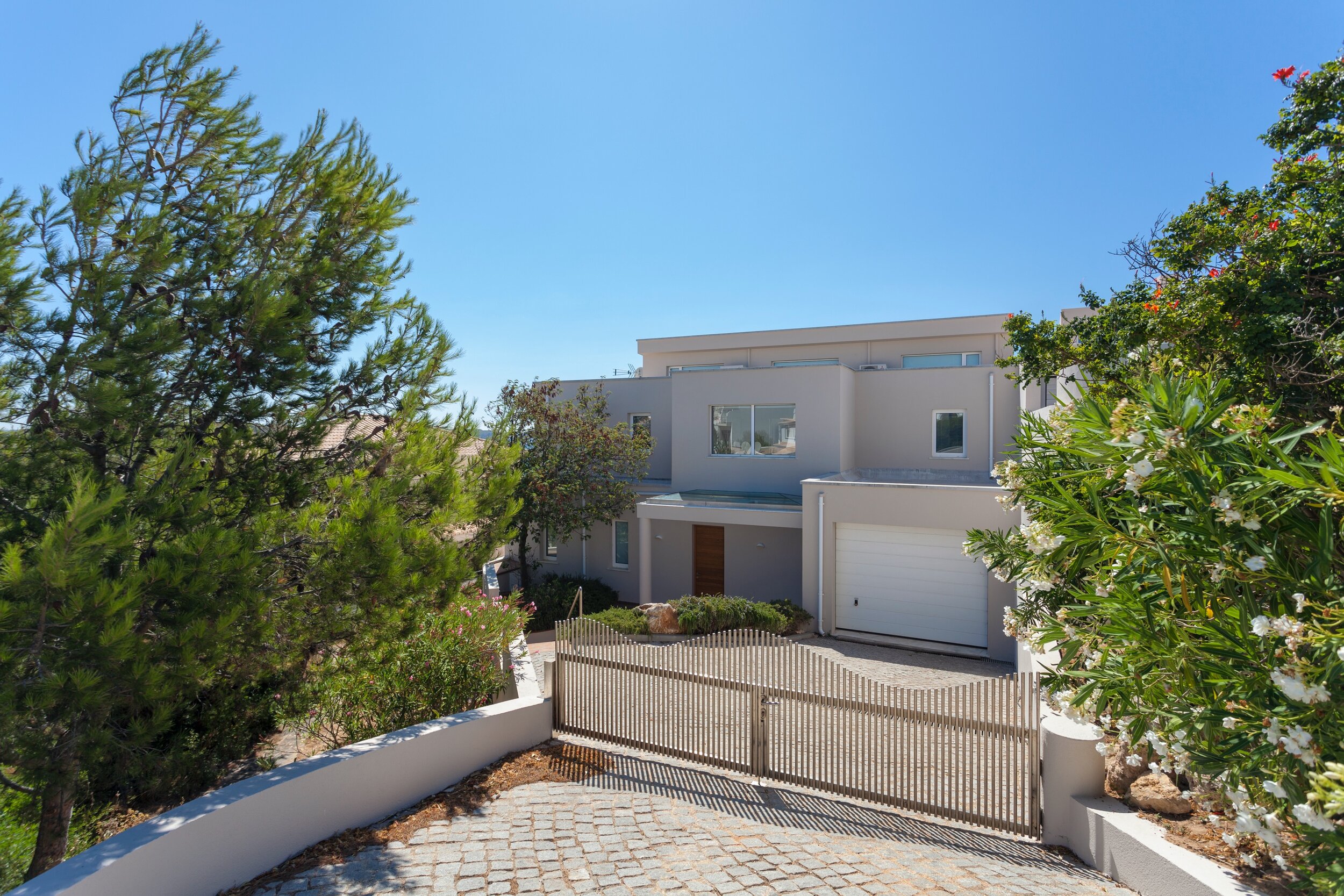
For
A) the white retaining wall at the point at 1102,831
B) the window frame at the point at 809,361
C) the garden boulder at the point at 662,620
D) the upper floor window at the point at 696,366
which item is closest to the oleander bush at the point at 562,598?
the garden boulder at the point at 662,620

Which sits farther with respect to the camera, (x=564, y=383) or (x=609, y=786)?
(x=564, y=383)

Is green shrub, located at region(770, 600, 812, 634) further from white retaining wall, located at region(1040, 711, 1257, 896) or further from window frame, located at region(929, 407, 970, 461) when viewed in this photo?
white retaining wall, located at region(1040, 711, 1257, 896)

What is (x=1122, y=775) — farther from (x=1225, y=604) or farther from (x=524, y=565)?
(x=524, y=565)

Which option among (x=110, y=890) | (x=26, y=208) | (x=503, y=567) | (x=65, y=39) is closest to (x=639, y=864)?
(x=110, y=890)

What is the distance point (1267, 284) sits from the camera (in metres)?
6.48

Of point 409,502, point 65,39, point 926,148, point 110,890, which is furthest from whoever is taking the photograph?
point 926,148

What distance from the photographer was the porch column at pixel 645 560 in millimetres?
17359

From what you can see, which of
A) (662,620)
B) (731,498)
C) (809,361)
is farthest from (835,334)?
(662,620)

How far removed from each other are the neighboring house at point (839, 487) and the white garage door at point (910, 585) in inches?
1.1

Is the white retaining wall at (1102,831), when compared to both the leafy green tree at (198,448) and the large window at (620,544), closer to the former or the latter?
the leafy green tree at (198,448)

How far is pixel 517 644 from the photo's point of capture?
33.7 feet

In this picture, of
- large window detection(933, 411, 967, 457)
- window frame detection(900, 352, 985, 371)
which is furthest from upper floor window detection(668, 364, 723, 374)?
large window detection(933, 411, 967, 457)

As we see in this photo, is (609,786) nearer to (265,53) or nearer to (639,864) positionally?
(639,864)

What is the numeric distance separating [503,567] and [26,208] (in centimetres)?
1616
